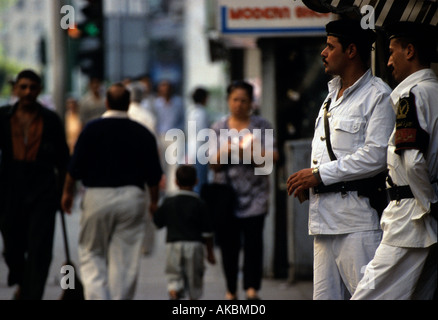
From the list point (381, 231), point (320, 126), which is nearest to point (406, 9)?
point (320, 126)

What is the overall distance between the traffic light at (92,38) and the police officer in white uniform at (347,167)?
10535mm

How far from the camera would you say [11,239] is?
856 cm

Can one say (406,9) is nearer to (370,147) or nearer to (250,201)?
(370,147)

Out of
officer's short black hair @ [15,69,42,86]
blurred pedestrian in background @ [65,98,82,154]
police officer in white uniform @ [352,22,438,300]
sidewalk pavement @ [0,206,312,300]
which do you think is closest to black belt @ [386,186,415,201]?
police officer in white uniform @ [352,22,438,300]

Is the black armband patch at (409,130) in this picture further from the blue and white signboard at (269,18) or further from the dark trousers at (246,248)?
the blue and white signboard at (269,18)

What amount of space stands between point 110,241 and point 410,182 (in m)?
3.94

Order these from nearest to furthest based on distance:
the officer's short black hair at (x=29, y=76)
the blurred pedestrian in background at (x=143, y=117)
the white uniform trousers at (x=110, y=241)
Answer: the white uniform trousers at (x=110, y=241) → the officer's short black hair at (x=29, y=76) → the blurred pedestrian in background at (x=143, y=117)

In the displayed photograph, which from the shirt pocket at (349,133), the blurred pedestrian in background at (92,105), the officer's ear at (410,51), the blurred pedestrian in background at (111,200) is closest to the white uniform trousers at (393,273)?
the shirt pocket at (349,133)

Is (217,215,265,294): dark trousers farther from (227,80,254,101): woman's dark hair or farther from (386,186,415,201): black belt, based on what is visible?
(386,186,415,201): black belt

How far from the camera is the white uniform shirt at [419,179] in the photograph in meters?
4.89

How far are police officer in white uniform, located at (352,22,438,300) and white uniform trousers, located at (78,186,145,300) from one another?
3.52 m

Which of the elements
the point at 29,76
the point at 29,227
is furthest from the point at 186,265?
the point at 29,76

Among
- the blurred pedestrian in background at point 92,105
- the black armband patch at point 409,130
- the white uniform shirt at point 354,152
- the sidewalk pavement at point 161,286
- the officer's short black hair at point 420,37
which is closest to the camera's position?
the black armband patch at point 409,130

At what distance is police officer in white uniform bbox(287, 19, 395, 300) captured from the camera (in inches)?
214
